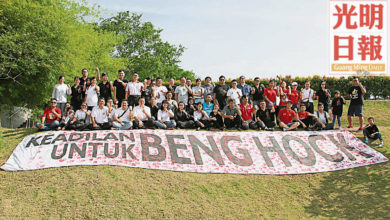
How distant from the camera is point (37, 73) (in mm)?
18562

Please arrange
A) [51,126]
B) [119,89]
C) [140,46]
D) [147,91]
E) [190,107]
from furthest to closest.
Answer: [140,46], [190,107], [147,91], [119,89], [51,126]

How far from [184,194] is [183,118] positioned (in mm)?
4696

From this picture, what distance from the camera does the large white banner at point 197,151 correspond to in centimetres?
905

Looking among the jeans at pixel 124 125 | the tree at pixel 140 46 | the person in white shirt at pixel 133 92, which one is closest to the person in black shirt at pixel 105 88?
the person in white shirt at pixel 133 92

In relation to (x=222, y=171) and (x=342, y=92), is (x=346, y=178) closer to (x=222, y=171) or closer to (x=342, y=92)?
(x=222, y=171)

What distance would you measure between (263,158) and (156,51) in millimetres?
37665

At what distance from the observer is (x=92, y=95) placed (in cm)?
1163

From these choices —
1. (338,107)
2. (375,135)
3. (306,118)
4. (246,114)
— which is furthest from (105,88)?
(375,135)

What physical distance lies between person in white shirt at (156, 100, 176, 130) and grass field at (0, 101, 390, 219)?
296 cm

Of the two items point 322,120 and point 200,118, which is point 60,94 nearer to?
point 200,118

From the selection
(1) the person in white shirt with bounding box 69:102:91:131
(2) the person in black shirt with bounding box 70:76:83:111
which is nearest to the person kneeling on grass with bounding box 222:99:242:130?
(1) the person in white shirt with bounding box 69:102:91:131

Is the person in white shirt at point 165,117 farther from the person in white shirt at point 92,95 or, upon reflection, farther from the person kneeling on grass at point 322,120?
the person kneeling on grass at point 322,120

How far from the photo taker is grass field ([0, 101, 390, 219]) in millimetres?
7168

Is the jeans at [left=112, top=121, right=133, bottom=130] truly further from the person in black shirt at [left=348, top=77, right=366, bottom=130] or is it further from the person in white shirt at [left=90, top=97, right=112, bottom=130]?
the person in black shirt at [left=348, top=77, right=366, bottom=130]
